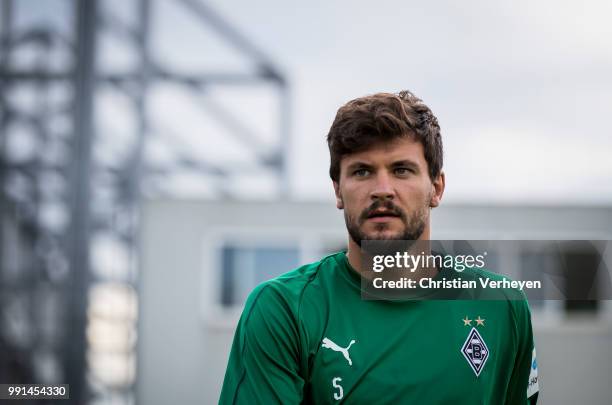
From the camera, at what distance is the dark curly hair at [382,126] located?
2072 mm

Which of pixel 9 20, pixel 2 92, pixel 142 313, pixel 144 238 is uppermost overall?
pixel 9 20

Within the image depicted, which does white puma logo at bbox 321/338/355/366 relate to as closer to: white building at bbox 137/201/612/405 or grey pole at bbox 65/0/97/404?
grey pole at bbox 65/0/97/404

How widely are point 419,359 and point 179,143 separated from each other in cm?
1384

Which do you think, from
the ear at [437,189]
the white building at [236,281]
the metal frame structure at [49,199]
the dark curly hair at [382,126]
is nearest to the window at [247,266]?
the white building at [236,281]

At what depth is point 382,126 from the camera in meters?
2.06

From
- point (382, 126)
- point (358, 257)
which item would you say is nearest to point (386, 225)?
point (358, 257)

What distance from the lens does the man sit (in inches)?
78.2

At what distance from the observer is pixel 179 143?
1542 cm

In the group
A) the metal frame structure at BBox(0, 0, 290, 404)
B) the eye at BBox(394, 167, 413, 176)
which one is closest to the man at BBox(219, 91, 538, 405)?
the eye at BBox(394, 167, 413, 176)

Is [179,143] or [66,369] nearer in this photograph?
[66,369]

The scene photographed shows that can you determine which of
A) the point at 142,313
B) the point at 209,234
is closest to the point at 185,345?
the point at 142,313

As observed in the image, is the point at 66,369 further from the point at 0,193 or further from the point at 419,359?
the point at 419,359

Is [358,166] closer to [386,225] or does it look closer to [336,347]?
[386,225]

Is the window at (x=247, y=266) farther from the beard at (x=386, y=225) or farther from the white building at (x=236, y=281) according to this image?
the beard at (x=386, y=225)
